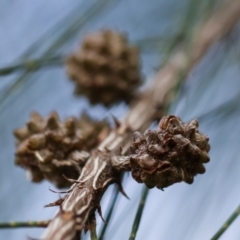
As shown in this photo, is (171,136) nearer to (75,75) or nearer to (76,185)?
(76,185)

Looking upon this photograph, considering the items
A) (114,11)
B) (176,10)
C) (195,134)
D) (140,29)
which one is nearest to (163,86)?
(195,134)

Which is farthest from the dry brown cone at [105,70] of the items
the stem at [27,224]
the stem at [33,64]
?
the stem at [27,224]

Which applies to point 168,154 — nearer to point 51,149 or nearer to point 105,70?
point 51,149

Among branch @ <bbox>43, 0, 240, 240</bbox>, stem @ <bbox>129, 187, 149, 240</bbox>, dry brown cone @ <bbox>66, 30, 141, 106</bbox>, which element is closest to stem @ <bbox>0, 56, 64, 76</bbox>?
dry brown cone @ <bbox>66, 30, 141, 106</bbox>

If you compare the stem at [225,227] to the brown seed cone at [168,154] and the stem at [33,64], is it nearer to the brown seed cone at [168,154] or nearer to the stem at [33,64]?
the brown seed cone at [168,154]

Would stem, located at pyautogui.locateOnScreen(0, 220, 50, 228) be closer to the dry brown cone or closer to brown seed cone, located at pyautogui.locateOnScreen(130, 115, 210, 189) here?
brown seed cone, located at pyautogui.locateOnScreen(130, 115, 210, 189)
